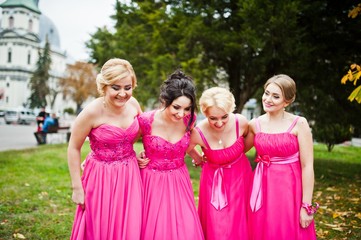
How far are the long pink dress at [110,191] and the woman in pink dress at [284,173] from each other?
1270 millimetres

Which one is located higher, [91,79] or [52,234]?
[91,79]

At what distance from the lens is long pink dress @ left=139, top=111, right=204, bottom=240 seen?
333 cm

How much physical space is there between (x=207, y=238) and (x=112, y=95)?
70.6 inches

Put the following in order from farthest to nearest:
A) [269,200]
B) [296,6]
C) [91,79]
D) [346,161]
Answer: [91,79] → [346,161] → [296,6] → [269,200]

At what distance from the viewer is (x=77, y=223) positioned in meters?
3.25

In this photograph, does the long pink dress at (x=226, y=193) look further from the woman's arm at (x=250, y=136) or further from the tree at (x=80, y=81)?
the tree at (x=80, y=81)

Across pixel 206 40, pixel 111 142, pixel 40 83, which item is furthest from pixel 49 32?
pixel 111 142

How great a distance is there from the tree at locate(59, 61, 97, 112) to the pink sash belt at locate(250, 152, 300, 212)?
5379cm

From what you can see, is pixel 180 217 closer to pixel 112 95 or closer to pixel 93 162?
pixel 93 162

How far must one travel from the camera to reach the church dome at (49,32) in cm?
7525

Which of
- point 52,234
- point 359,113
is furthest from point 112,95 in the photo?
point 359,113

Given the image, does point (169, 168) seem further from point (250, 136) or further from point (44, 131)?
point (44, 131)

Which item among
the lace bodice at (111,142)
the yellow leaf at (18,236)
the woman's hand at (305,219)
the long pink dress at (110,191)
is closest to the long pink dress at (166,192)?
the long pink dress at (110,191)

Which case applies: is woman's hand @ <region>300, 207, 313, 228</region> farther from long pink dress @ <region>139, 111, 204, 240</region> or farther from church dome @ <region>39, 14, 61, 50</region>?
church dome @ <region>39, 14, 61, 50</region>
